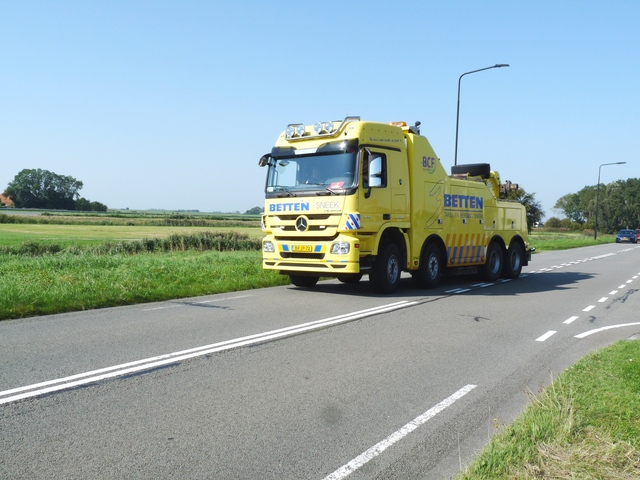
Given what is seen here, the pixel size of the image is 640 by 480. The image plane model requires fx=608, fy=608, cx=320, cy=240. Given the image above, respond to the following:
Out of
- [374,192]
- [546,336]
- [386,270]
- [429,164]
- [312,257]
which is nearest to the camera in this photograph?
[546,336]

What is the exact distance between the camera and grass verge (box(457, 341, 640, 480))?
363 centimetres

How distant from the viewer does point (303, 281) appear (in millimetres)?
14516

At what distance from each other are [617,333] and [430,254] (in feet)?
19.4

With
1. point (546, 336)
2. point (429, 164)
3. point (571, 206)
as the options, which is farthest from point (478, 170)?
point (571, 206)

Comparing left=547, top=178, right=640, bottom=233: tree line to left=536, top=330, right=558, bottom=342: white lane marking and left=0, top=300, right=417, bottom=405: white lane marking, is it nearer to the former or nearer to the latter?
left=536, top=330, right=558, bottom=342: white lane marking

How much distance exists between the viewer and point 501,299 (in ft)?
42.1

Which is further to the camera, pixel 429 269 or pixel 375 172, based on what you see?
pixel 429 269

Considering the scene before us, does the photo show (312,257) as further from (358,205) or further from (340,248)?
(358,205)

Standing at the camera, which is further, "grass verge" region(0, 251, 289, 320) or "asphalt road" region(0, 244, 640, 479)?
"grass verge" region(0, 251, 289, 320)

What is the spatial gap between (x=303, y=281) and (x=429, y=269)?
3.02 m

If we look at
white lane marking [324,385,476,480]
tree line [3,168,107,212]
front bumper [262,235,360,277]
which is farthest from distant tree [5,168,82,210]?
white lane marking [324,385,476,480]

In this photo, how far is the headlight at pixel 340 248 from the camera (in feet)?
40.2

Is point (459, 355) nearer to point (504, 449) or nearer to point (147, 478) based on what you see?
point (504, 449)

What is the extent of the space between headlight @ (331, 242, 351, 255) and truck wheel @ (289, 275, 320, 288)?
219cm
